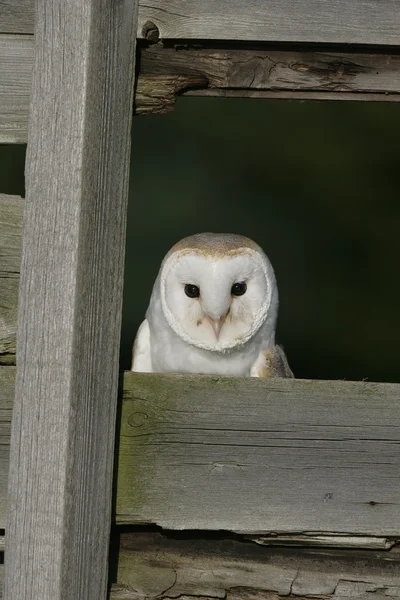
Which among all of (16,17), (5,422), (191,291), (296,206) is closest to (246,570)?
(5,422)

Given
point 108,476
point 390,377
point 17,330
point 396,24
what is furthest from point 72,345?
point 390,377

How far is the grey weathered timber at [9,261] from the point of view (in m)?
2.25

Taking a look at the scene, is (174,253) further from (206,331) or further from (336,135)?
(336,135)

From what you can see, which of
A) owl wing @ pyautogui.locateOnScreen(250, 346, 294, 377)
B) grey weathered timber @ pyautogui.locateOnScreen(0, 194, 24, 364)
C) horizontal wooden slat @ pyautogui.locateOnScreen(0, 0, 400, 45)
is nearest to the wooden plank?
horizontal wooden slat @ pyautogui.locateOnScreen(0, 0, 400, 45)

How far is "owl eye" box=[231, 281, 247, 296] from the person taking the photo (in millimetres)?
3094

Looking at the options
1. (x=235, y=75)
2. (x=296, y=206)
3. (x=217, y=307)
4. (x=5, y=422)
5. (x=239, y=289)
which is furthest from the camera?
(x=296, y=206)

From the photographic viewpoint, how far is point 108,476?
2.12 metres

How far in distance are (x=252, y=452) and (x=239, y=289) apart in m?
0.97

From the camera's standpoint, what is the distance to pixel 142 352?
136 inches

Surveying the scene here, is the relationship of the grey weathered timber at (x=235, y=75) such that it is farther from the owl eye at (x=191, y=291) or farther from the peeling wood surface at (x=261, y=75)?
the owl eye at (x=191, y=291)

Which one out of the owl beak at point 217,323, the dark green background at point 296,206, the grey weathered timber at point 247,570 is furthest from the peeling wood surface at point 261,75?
the dark green background at point 296,206

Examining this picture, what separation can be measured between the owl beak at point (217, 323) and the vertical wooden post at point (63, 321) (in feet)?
3.10

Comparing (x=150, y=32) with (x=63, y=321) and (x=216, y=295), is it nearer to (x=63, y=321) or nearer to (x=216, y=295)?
(x=63, y=321)

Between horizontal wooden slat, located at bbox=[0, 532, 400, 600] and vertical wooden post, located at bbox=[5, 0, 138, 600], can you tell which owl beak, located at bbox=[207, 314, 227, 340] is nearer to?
horizontal wooden slat, located at bbox=[0, 532, 400, 600]
